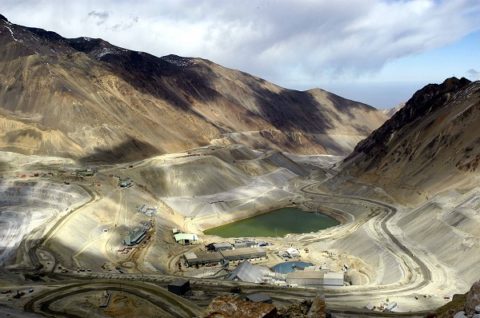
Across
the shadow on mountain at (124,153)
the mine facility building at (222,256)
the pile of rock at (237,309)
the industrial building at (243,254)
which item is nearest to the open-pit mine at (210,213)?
the pile of rock at (237,309)

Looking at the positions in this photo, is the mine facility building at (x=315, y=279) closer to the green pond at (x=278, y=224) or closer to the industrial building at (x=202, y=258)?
the industrial building at (x=202, y=258)

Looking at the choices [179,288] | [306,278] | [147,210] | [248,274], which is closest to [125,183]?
[147,210]

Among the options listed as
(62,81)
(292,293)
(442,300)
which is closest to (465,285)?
(442,300)

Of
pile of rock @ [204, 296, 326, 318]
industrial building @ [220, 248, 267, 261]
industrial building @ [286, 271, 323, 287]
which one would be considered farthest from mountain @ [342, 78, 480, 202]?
pile of rock @ [204, 296, 326, 318]

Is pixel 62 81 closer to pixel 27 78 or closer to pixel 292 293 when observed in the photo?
pixel 27 78

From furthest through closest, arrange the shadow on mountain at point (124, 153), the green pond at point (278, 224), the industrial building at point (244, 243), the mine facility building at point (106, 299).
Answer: the shadow on mountain at point (124, 153) < the green pond at point (278, 224) < the industrial building at point (244, 243) < the mine facility building at point (106, 299)

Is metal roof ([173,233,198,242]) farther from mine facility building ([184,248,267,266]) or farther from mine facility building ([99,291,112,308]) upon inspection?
mine facility building ([99,291,112,308])
